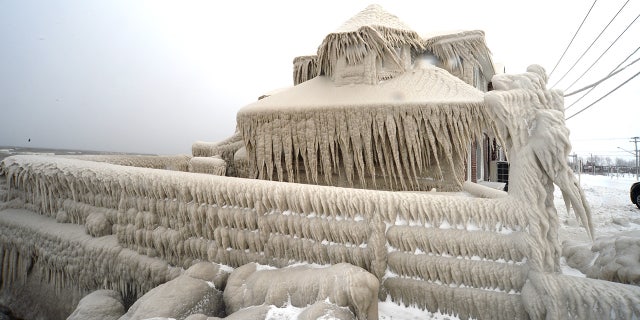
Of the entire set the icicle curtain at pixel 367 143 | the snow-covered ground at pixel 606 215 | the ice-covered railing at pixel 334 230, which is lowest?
the snow-covered ground at pixel 606 215

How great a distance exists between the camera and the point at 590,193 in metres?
12.9

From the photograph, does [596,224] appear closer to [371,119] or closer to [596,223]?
[596,223]

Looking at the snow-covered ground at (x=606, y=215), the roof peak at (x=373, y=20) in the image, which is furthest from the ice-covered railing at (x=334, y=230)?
the roof peak at (x=373, y=20)

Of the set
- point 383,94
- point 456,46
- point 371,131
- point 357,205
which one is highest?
point 456,46

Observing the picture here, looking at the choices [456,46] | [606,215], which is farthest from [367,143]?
[606,215]

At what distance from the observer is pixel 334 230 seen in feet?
9.91

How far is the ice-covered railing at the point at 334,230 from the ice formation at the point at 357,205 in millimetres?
15

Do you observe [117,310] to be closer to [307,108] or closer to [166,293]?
[166,293]

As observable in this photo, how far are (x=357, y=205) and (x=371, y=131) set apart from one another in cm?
351

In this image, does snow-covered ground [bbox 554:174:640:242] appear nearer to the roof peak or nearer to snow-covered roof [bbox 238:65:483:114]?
snow-covered roof [bbox 238:65:483:114]

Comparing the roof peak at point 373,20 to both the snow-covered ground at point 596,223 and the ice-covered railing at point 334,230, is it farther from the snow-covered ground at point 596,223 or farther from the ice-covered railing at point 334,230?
the snow-covered ground at point 596,223

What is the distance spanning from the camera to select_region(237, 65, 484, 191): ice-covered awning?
230 inches

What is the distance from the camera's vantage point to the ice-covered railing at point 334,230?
102 inches

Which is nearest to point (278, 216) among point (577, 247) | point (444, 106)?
point (577, 247)
